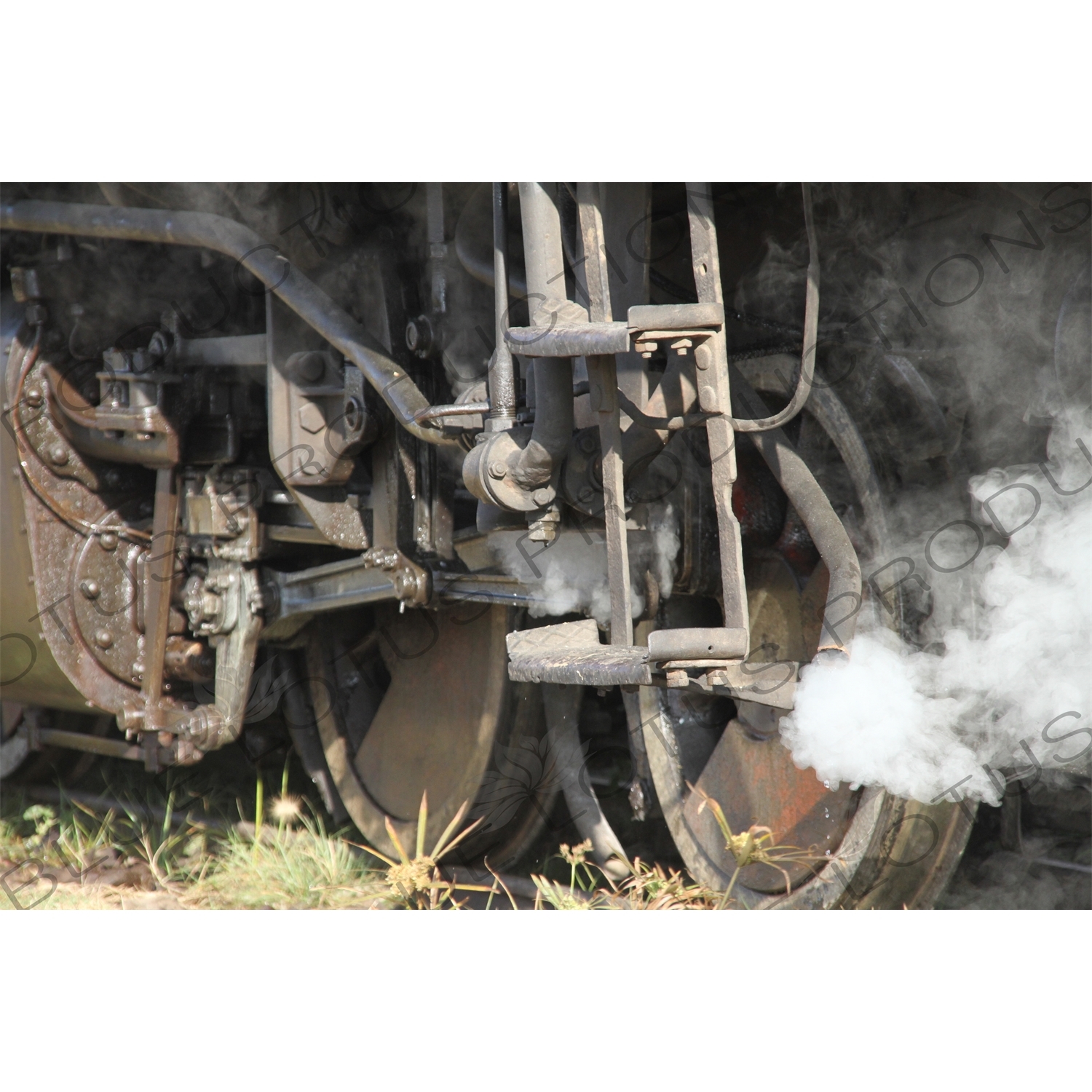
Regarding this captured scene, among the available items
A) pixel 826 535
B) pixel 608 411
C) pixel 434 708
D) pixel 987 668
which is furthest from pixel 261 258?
pixel 987 668

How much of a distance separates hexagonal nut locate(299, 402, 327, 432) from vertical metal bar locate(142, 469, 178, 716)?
1.97 feet

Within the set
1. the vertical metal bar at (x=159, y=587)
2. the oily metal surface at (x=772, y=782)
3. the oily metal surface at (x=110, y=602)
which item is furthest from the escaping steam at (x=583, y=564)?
the oily metal surface at (x=110, y=602)

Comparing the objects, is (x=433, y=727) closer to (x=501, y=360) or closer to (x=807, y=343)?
(x=501, y=360)

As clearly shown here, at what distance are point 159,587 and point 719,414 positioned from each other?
6.30 feet

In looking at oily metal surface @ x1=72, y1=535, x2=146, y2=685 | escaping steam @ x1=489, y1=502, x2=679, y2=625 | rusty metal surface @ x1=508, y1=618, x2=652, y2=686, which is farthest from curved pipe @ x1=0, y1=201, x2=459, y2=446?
oily metal surface @ x1=72, y1=535, x2=146, y2=685

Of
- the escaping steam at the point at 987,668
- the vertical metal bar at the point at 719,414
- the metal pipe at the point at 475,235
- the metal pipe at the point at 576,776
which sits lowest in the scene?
the metal pipe at the point at 576,776

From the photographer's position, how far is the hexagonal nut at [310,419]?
2824 mm

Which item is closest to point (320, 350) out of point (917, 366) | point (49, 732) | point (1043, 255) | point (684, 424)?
point (684, 424)

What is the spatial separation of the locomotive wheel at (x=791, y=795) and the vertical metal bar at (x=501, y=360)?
1.62 ft

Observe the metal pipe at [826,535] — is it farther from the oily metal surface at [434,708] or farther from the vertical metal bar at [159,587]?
the vertical metal bar at [159,587]

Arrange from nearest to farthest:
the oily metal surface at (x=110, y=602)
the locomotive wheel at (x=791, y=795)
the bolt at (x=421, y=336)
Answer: the locomotive wheel at (x=791, y=795) < the bolt at (x=421, y=336) < the oily metal surface at (x=110, y=602)

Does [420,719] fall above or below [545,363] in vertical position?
below

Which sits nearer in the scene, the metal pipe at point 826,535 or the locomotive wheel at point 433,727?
the metal pipe at point 826,535

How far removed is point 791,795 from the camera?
237 cm
